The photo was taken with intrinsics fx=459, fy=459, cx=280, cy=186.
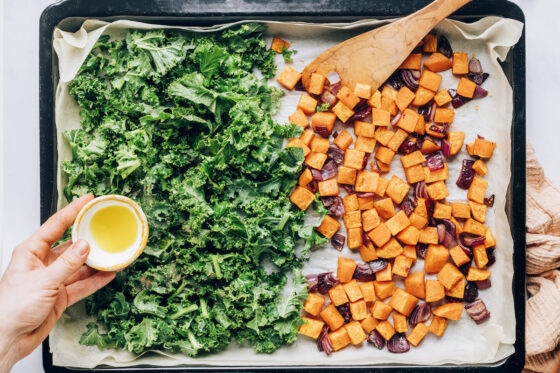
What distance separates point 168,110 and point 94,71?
0.53 metres

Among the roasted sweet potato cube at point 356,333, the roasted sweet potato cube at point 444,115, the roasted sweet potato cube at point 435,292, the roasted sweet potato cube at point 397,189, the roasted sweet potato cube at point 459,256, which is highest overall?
the roasted sweet potato cube at point 444,115

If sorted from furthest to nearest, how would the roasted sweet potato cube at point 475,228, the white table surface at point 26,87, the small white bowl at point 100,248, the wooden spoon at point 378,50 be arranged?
the white table surface at point 26,87
the roasted sweet potato cube at point 475,228
the wooden spoon at point 378,50
the small white bowl at point 100,248

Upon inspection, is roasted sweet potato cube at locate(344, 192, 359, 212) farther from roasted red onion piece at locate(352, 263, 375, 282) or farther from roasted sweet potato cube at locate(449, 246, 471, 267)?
roasted sweet potato cube at locate(449, 246, 471, 267)

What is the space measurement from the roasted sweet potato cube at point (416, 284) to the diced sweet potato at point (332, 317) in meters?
0.50

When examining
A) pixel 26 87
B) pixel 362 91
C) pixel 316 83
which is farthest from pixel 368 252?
pixel 26 87

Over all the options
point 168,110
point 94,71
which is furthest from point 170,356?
point 94,71

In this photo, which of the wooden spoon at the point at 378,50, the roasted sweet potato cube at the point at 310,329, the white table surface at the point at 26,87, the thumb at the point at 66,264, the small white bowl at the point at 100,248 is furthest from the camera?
the white table surface at the point at 26,87

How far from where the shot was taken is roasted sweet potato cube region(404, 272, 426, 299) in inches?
119

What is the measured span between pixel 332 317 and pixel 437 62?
1824 mm

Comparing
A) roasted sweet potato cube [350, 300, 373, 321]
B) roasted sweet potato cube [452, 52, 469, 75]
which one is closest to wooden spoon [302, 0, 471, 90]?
roasted sweet potato cube [452, 52, 469, 75]

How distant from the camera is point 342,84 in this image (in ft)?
10.1

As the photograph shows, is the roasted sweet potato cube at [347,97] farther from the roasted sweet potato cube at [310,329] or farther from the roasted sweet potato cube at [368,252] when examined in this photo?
the roasted sweet potato cube at [310,329]

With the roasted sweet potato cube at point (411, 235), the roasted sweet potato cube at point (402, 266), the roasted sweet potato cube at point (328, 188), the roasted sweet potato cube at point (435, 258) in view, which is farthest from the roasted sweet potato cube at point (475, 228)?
the roasted sweet potato cube at point (328, 188)

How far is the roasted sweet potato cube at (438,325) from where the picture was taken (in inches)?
120
